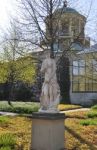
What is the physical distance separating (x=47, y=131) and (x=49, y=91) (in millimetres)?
1035

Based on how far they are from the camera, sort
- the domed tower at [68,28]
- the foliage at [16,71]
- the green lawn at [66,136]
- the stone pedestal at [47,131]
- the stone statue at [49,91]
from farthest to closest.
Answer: the foliage at [16,71], the domed tower at [68,28], the green lawn at [66,136], the stone statue at [49,91], the stone pedestal at [47,131]

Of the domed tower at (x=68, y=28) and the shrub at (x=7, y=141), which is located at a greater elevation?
the domed tower at (x=68, y=28)

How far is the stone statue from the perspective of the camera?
10.5 meters

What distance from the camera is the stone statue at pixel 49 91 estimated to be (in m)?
10.5

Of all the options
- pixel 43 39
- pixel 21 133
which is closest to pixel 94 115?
pixel 43 39

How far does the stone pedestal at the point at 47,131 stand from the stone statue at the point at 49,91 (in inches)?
9.0

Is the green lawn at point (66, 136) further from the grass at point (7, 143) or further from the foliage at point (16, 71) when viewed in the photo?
the foliage at point (16, 71)

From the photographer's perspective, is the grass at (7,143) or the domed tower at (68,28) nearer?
the grass at (7,143)

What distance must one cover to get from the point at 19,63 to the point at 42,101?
17974 mm

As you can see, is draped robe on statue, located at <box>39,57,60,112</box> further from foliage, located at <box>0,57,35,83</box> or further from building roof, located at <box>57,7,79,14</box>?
foliage, located at <box>0,57,35,83</box>

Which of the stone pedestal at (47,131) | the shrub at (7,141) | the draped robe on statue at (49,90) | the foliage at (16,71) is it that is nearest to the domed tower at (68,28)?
the foliage at (16,71)

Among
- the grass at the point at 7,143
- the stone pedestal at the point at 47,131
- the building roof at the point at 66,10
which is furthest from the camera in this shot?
the building roof at the point at 66,10

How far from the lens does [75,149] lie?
36.5ft

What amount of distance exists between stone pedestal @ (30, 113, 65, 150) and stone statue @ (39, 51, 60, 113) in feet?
0.75
